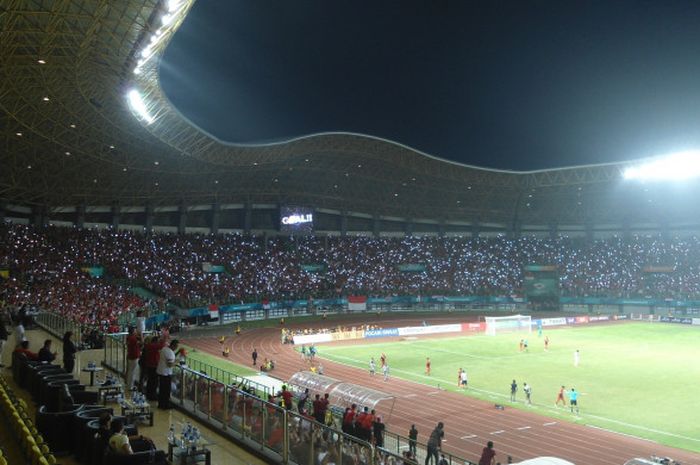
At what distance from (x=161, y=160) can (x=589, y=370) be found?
132 feet

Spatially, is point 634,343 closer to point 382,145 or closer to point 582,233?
point 382,145

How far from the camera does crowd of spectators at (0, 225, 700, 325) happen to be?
49719 millimetres

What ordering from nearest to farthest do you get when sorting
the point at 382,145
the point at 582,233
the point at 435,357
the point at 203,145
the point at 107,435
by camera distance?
the point at 107,435
the point at 435,357
the point at 203,145
the point at 382,145
the point at 582,233

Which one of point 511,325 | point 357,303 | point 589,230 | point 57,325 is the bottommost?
point 511,325

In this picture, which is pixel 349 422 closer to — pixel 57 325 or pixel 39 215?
pixel 57 325

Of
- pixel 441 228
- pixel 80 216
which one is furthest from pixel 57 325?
pixel 441 228

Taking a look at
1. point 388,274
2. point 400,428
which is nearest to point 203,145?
point 400,428

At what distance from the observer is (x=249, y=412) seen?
1238cm

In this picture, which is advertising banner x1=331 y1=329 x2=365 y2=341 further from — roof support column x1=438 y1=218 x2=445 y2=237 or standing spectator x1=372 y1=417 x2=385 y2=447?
roof support column x1=438 y1=218 x2=445 y2=237

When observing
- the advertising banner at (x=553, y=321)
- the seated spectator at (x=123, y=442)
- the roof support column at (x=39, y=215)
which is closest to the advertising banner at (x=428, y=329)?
the advertising banner at (x=553, y=321)

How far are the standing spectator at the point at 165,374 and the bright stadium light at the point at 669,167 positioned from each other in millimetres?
65679

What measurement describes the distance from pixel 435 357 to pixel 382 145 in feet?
86.2

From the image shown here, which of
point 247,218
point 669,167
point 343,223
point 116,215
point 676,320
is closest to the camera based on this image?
point 669,167

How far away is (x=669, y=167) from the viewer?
66.8 metres
